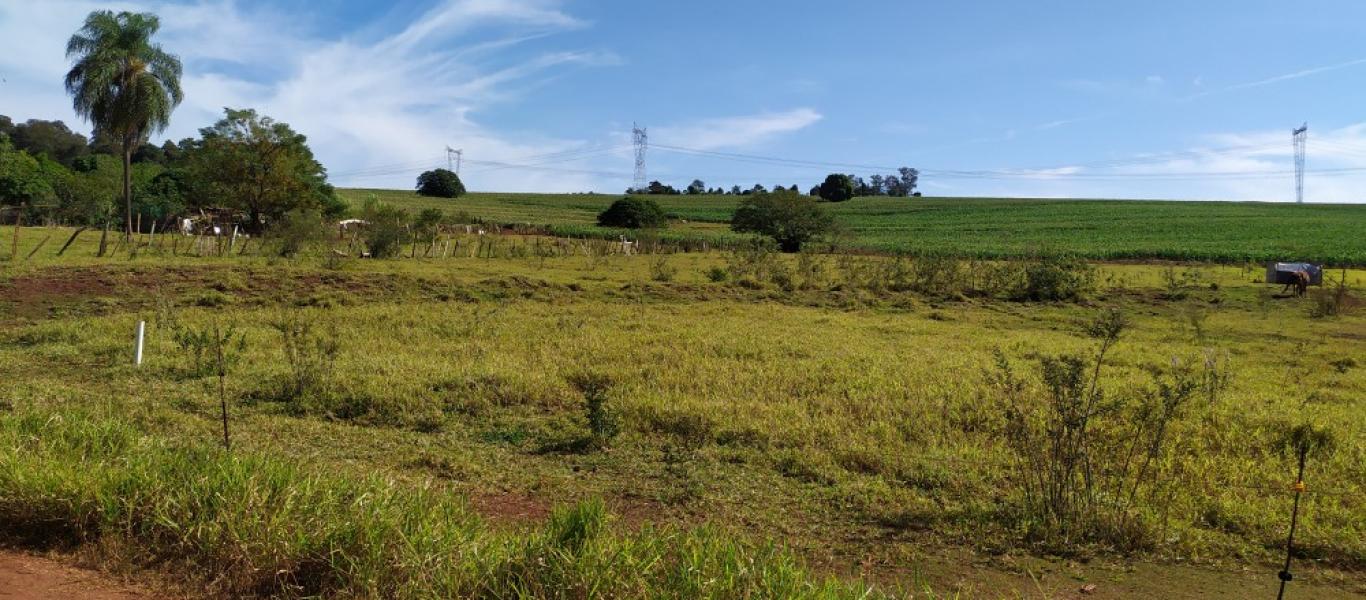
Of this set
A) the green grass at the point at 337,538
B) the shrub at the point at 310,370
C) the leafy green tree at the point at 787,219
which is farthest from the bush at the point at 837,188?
the green grass at the point at 337,538

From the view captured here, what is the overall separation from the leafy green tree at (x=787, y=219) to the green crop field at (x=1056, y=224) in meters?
2.07

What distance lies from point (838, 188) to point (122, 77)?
80945 mm

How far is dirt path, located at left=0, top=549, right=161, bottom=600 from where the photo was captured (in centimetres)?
403

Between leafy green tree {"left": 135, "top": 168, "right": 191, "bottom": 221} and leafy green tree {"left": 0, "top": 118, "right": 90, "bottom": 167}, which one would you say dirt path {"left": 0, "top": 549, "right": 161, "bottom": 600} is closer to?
leafy green tree {"left": 135, "top": 168, "right": 191, "bottom": 221}

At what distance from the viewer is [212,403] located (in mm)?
9008

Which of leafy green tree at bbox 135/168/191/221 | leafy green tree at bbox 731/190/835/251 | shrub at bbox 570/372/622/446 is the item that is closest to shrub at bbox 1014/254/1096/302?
shrub at bbox 570/372/622/446

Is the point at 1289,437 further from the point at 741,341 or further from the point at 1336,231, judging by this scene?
the point at 1336,231

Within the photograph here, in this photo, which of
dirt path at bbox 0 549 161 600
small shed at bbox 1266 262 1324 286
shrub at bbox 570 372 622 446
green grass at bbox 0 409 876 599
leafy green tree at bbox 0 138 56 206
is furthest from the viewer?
leafy green tree at bbox 0 138 56 206

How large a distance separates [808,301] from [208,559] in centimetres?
1854

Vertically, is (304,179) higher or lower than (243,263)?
higher

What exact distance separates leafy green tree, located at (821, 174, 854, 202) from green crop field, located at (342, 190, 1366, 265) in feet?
8.49

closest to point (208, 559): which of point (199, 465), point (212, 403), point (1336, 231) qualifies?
point (199, 465)

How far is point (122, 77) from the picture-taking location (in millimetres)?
35188

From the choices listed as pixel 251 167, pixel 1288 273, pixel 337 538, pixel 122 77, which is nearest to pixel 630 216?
pixel 251 167
